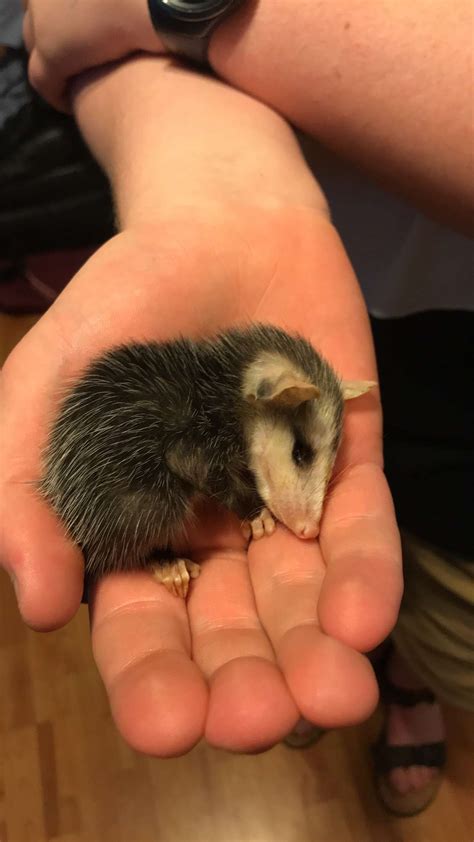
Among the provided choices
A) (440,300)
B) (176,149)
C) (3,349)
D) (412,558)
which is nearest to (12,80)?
(176,149)

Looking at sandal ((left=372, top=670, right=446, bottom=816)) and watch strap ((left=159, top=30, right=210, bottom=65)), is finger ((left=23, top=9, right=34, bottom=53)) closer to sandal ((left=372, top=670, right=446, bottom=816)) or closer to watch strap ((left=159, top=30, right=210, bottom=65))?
watch strap ((left=159, top=30, right=210, bottom=65))

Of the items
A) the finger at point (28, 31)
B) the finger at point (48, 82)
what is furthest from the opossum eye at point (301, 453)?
the finger at point (28, 31)

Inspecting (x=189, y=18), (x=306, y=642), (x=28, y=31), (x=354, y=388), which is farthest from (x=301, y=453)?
(x=28, y=31)

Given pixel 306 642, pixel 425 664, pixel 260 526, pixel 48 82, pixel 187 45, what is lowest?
pixel 425 664

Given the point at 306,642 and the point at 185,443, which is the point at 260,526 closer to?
the point at 185,443

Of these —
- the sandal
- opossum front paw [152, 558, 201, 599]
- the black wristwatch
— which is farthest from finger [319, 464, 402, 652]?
the sandal

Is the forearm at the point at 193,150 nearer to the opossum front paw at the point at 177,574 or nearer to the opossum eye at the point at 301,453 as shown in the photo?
the opossum eye at the point at 301,453
